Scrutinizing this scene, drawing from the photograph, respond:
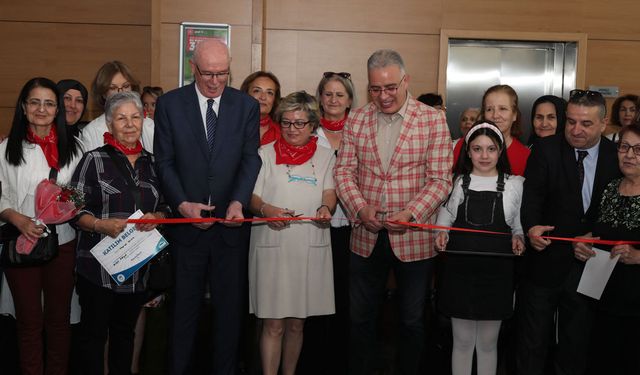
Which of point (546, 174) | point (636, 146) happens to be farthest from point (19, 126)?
point (636, 146)

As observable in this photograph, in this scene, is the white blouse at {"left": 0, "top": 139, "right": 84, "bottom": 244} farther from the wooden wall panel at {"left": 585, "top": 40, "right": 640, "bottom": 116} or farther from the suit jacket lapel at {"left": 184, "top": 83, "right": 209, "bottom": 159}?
the wooden wall panel at {"left": 585, "top": 40, "right": 640, "bottom": 116}

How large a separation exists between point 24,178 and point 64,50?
4909mm

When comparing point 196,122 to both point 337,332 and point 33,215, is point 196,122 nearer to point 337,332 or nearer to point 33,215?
point 33,215

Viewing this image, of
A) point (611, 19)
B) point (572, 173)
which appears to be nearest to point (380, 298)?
point (572, 173)

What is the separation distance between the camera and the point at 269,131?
169 inches

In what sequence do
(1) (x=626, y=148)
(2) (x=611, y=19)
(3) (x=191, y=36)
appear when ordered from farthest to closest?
(2) (x=611, y=19), (3) (x=191, y=36), (1) (x=626, y=148)

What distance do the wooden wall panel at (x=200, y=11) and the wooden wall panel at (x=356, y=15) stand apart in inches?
21.9

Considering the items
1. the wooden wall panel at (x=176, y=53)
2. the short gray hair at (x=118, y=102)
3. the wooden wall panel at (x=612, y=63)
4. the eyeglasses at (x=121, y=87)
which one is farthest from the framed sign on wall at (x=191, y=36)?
the wooden wall panel at (x=612, y=63)

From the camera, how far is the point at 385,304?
6.20 metres

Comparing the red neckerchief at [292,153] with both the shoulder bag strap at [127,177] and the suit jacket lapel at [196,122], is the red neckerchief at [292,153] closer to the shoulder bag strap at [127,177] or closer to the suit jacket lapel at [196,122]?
the suit jacket lapel at [196,122]

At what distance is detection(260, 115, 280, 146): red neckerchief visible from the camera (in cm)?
421

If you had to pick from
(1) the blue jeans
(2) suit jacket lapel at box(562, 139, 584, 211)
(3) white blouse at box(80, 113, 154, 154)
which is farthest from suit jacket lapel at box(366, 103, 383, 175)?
(3) white blouse at box(80, 113, 154, 154)

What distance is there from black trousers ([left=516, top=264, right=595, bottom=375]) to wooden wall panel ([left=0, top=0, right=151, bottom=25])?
6.16m

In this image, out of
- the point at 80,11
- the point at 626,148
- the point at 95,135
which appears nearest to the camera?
the point at 626,148
